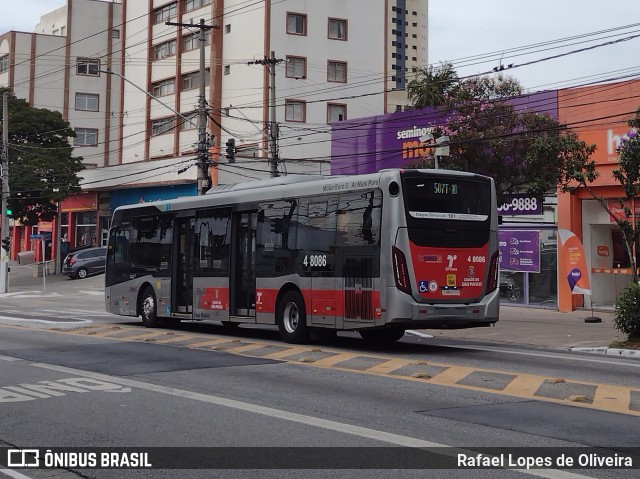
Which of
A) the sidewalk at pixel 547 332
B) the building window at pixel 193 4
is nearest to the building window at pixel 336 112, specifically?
the building window at pixel 193 4

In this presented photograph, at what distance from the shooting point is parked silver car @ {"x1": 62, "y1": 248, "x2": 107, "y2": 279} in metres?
49.6

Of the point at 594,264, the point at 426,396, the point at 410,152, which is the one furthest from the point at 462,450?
the point at 410,152

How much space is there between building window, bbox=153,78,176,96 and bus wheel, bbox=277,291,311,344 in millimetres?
43376

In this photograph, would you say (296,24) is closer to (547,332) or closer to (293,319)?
(547,332)

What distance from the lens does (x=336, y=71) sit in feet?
179

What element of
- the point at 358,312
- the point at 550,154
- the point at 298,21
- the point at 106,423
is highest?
the point at 298,21

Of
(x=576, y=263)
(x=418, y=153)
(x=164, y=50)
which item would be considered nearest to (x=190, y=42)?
(x=164, y=50)

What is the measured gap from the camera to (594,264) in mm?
→ 26609

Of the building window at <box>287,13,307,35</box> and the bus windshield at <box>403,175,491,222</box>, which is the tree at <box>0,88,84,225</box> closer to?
the building window at <box>287,13,307,35</box>

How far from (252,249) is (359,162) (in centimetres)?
1917

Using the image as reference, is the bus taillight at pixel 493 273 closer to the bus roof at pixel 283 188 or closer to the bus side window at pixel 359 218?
the bus roof at pixel 283 188

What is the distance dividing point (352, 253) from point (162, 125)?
1802 inches

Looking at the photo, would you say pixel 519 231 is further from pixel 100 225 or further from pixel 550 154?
pixel 100 225

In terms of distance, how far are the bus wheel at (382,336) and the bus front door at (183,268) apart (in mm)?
4786
